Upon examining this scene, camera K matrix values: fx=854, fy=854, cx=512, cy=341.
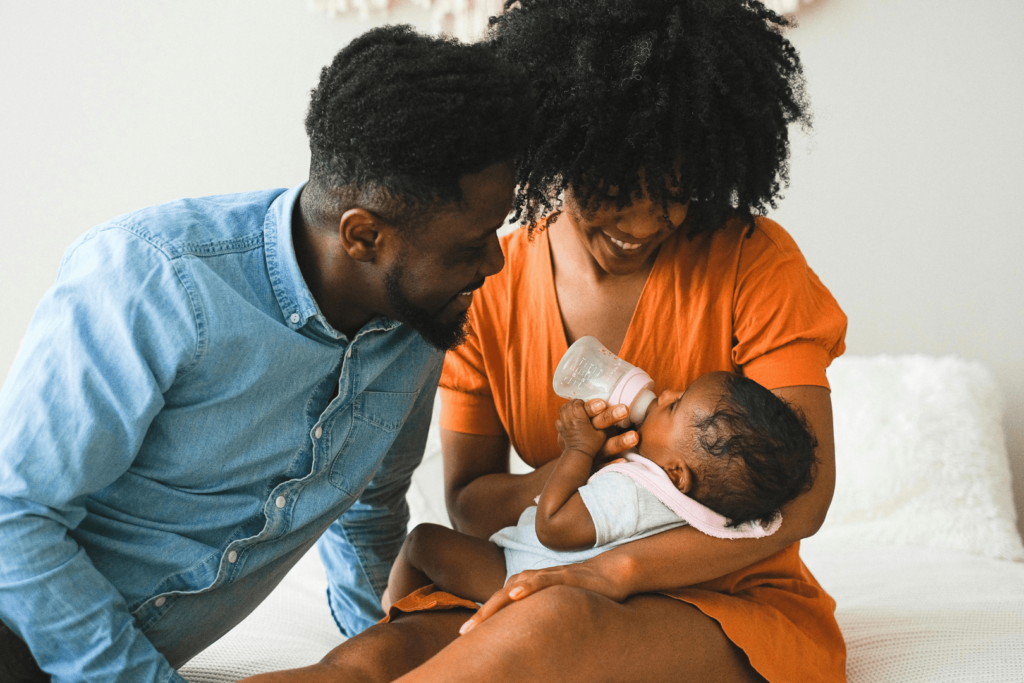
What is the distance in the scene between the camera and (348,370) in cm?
115

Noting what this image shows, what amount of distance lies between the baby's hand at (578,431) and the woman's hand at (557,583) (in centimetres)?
18

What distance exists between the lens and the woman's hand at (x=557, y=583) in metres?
0.99

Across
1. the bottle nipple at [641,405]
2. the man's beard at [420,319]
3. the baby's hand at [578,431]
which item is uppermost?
the man's beard at [420,319]

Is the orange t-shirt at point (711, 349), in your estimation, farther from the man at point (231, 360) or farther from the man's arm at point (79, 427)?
the man's arm at point (79, 427)

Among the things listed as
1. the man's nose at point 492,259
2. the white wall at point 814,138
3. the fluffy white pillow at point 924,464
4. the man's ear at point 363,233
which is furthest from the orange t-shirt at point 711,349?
the white wall at point 814,138

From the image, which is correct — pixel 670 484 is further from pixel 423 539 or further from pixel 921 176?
pixel 921 176

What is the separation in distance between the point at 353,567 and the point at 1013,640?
1.11 metres

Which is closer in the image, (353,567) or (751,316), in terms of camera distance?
(751,316)

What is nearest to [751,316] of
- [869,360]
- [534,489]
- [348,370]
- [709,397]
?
[709,397]

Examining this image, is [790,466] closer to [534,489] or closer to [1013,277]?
[534,489]

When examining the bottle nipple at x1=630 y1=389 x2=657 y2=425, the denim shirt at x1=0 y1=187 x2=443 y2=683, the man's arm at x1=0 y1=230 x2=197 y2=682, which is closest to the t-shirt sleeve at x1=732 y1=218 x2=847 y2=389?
the bottle nipple at x1=630 y1=389 x2=657 y2=425

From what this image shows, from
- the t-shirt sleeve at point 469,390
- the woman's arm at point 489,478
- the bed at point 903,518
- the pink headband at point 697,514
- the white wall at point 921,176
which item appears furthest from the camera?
the white wall at point 921,176

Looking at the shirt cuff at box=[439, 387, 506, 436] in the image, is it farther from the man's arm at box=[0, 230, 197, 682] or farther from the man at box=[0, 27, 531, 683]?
the man's arm at box=[0, 230, 197, 682]

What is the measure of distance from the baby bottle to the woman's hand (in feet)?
0.86
